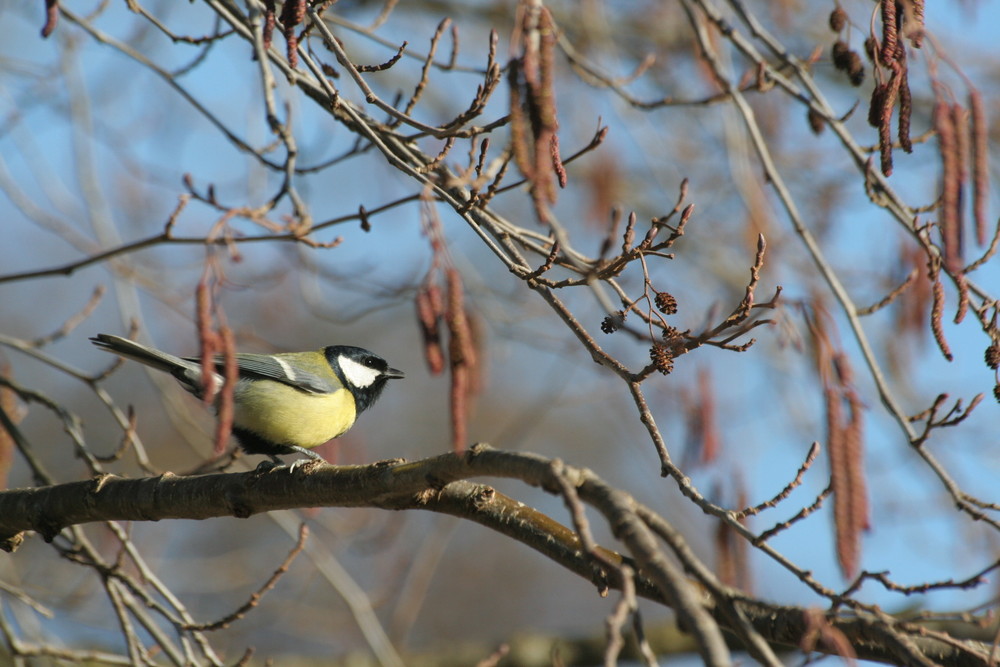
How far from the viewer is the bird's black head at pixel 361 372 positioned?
4.59 meters

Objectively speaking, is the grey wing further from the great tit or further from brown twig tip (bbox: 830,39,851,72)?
brown twig tip (bbox: 830,39,851,72)

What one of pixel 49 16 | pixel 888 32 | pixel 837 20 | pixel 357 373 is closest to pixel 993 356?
pixel 888 32

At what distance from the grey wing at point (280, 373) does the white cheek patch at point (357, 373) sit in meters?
0.27

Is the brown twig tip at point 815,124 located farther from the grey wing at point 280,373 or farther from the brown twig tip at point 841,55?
the grey wing at point 280,373

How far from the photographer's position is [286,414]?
4.07 metres

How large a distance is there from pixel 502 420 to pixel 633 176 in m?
6.07

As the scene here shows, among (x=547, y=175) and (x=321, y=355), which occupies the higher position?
(x=321, y=355)

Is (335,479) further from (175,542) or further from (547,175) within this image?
(175,542)

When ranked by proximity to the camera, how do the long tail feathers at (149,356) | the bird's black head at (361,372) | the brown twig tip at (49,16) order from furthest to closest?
the bird's black head at (361,372) → the long tail feathers at (149,356) → the brown twig tip at (49,16)

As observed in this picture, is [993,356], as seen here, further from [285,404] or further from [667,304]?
[285,404]

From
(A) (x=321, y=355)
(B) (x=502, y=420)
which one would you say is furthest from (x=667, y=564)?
(B) (x=502, y=420)

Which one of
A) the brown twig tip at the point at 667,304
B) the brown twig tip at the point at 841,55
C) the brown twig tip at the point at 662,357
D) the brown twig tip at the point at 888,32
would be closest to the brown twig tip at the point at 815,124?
the brown twig tip at the point at 841,55

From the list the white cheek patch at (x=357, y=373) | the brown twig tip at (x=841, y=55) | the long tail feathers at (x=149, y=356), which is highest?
the brown twig tip at (x=841, y=55)

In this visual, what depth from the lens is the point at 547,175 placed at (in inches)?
61.0
